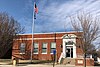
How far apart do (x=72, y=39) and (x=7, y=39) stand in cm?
1299

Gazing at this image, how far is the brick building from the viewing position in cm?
4384

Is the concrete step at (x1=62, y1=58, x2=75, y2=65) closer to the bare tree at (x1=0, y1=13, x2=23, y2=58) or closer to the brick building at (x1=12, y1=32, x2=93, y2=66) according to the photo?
the brick building at (x1=12, y1=32, x2=93, y2=66)

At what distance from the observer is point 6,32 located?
124ft

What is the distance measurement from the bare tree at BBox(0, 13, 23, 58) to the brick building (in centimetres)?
464

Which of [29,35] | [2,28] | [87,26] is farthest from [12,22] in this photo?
[87,26]

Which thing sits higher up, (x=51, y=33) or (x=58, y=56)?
(x=51, y=33)

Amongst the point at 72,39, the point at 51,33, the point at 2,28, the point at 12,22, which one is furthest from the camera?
the point at 51,33

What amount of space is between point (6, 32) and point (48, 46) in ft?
37.7

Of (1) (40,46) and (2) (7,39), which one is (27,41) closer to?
(1) (40,46)

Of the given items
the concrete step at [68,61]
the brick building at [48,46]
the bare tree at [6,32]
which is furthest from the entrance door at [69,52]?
the bare tree at [6,32]

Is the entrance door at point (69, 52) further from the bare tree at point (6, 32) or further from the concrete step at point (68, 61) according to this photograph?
the bare tree at point (6, 32)

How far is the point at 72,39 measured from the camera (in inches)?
1709

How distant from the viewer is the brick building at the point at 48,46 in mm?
43844

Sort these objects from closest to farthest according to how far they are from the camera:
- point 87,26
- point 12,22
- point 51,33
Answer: point 87,26 < point 12,22 < point 51,33
